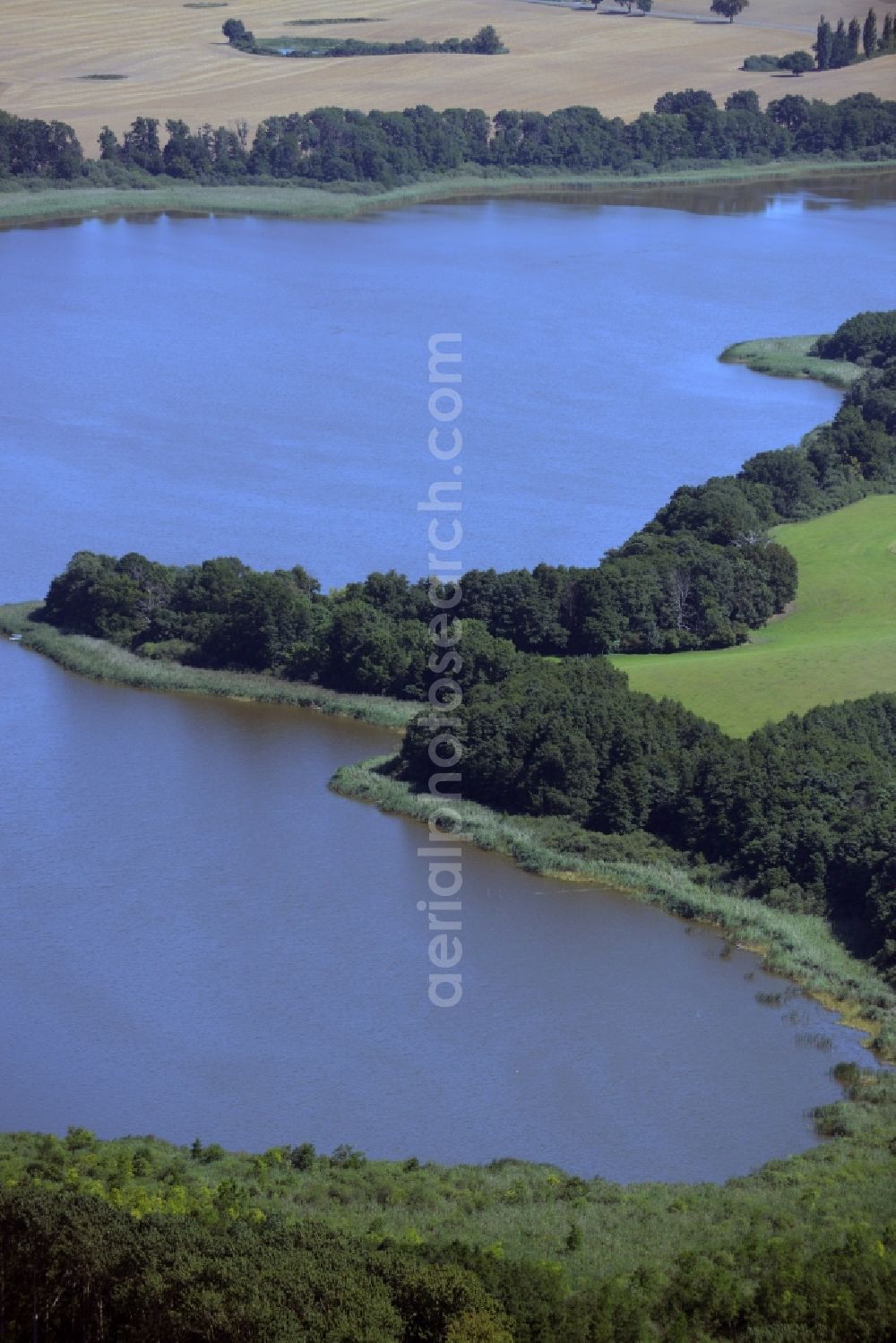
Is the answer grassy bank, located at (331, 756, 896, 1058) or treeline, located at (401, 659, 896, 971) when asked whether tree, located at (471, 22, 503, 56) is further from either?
grassy bank, located at (331, 756, 896, 1058)

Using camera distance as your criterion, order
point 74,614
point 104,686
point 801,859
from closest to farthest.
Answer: point 801,859 → point 104,686 → point 74,614

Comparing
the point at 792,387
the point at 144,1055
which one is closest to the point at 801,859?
the point at 144,1055

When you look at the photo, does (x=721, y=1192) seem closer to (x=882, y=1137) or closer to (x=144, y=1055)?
(x=882, y=1137)

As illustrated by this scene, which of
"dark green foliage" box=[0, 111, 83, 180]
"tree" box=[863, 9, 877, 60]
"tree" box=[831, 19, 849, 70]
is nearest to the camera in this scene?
"dark green foliage" box=[0, 111, 83, 180]

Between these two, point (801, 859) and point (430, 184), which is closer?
point (801, 859)

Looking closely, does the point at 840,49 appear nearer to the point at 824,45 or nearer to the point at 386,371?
the point at 824,45

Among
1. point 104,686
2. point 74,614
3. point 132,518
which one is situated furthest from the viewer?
point 132,518

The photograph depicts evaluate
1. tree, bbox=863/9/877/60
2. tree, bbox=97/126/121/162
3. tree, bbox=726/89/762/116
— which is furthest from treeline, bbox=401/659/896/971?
tree, bbox=863/9/877/60
